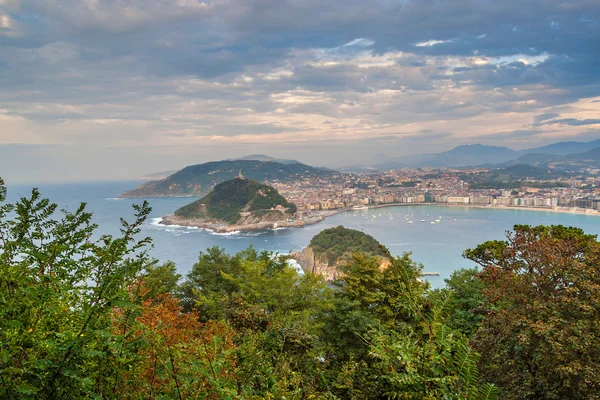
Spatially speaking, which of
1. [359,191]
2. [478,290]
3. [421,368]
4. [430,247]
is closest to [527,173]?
[359,191]

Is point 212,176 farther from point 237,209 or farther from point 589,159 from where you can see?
point 589,159

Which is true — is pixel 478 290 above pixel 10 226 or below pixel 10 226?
below

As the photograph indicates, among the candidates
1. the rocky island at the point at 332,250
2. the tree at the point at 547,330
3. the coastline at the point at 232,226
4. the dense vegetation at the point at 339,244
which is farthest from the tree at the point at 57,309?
the coastline at the point at 232,226

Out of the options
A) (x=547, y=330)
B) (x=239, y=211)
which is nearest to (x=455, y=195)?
(x=239, y=211)

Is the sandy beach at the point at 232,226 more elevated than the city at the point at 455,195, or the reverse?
the city at the point at 455,195

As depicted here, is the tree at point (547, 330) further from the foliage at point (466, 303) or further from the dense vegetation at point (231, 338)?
the foliage at point (466, 303)

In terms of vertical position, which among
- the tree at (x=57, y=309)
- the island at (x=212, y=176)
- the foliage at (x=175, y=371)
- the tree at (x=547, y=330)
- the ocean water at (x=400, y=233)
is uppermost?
the island at (x=212, y=176)

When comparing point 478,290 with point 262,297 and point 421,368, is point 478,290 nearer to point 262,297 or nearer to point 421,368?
point 262,297
